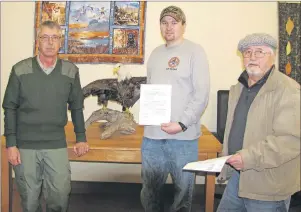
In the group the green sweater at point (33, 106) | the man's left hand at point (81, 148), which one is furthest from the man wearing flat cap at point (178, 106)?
the green sweater at point (33, 106)

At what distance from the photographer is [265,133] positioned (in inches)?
60.2

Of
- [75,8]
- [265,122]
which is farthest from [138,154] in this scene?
[75,8]

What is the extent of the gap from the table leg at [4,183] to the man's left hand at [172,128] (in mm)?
1220

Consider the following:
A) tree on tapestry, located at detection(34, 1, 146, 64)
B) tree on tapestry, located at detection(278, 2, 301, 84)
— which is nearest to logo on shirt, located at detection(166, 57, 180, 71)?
tree on tapestry, located at detection(34, 1, 146, 64)

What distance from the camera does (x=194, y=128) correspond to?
6.79 feet

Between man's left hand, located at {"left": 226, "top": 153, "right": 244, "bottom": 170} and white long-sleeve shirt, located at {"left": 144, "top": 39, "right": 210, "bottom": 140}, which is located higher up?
white long-sleeve shirt, located at {"left": 144, "top": 39, "right": 210, "bottom": 140}

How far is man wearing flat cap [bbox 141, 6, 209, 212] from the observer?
200cm

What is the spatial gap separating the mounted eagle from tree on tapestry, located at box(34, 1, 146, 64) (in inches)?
29.7

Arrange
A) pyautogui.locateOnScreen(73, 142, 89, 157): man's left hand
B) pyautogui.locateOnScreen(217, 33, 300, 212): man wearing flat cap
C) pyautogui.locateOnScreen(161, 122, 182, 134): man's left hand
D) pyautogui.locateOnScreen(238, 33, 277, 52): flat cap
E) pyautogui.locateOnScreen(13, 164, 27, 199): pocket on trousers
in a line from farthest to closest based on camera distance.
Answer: pyautogui.locateOnScreen(73, 142, 89, 157): man's left hand < pyautogui.locateOnScreen(13, 164, 27, 199): pocket on trousers < pyautogui.locateOnScreen(161, 122, 182, 134): man's left hand < pyautogui.locateOnScreen(238, 33, 277, 52): flat cap < pyautogui.locateOnScreen(217, 33, 300, 212): man wearing flat cap

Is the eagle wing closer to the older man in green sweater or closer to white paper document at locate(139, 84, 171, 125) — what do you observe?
the older man in green sweater

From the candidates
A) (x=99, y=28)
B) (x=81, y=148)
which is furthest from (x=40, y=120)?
(x=99, y=28)

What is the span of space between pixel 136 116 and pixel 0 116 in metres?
1.42

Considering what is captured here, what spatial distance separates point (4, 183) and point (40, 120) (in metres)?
0.73

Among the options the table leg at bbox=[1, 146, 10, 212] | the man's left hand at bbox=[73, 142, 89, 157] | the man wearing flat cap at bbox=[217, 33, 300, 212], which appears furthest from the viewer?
the table leg at bbox=[1, 146, 10, 212]
